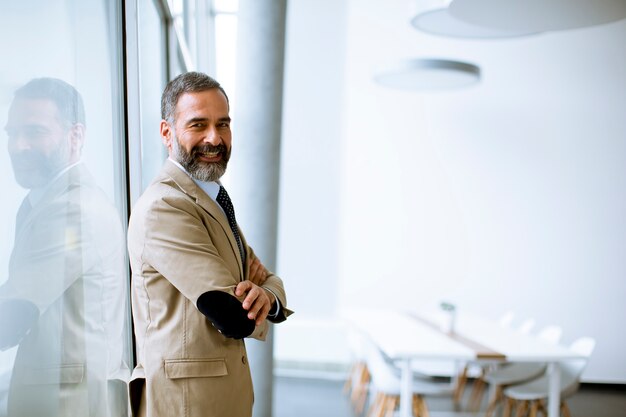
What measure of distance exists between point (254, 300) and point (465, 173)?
228 inches

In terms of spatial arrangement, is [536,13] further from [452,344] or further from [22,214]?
[22,214]

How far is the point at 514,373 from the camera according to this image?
17.5ft

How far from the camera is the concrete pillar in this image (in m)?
4.33

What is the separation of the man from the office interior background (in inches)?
196

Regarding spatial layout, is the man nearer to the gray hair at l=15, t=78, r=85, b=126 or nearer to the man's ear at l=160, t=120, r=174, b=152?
the man's ear at l=160, t=120, r=174, b=152

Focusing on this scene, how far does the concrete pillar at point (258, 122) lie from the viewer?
4.33 m

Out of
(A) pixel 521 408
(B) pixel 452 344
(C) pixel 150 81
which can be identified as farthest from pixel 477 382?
(C) pixel 150 81

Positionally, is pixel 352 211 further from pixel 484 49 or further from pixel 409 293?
pixel 484 49

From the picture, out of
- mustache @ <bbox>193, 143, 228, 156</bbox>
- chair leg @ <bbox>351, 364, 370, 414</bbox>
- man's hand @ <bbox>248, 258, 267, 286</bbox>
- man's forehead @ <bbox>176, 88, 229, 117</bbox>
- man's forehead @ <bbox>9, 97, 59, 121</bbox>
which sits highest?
man's forehead @ <bbox>176, 88, 229, 117</bbox>

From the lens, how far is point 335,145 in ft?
24.5

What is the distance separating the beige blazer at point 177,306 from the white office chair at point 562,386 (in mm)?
3458

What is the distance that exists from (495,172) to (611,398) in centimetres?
274

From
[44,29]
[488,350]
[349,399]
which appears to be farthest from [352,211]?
[44,29]

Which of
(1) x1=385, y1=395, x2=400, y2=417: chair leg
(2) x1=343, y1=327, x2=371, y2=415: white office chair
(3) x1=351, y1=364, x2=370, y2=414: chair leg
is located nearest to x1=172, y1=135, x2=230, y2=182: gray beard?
(1) x1=385, y1=395, x2=400, y2=417: chair leg
